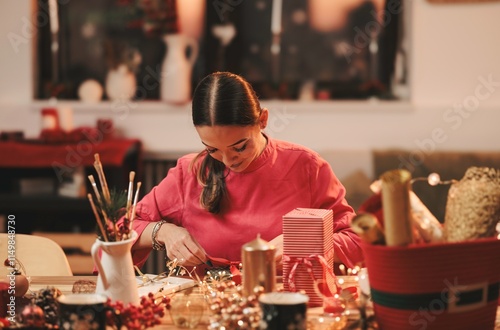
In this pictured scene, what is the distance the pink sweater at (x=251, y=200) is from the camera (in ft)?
7.23

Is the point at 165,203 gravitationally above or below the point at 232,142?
below

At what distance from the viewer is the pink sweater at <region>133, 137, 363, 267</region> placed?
2.21m

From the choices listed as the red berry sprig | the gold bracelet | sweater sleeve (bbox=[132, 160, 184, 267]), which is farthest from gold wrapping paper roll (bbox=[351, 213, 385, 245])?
sweater sleeve (bbox=[132, 160, 184, 267])

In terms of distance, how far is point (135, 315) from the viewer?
152 cm

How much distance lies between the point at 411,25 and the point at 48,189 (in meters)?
2.08

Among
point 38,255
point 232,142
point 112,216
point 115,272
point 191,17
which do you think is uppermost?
point 191,17

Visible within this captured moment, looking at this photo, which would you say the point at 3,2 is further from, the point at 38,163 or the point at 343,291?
the point at 343,291

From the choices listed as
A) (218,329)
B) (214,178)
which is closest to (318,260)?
(218,329)

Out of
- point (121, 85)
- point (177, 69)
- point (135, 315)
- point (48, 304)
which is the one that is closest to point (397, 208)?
point (135, 315)

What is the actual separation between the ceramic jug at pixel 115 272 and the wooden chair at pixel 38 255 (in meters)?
0.71

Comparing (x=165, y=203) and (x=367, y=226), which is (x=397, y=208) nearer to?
(x=367, y=226)

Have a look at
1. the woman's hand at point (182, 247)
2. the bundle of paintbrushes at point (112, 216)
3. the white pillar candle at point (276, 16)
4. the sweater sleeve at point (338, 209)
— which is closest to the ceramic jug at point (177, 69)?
the white pillar candle at point (276, 16)

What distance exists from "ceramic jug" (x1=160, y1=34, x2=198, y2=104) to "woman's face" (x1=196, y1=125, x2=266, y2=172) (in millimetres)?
2067

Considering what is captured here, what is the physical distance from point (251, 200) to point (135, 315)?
2.56ft
